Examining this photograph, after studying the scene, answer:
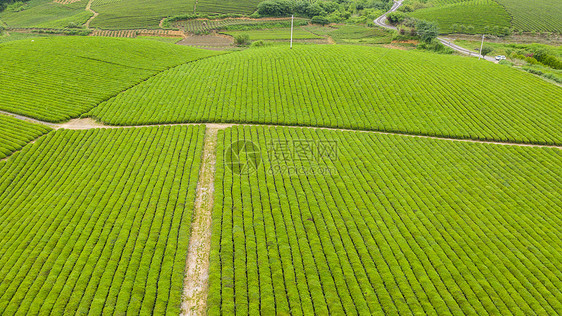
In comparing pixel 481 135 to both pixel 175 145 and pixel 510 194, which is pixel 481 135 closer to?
pixel 510 194

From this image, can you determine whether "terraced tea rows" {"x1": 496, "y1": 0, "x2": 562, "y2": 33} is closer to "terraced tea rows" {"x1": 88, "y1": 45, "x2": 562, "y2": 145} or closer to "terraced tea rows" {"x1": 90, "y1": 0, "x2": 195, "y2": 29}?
"terraced tea rows" {"x1": 88, "y1": 45, "x2": 562, "y2": 145}

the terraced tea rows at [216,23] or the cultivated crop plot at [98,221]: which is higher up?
the terraced tea rows at [216,23]

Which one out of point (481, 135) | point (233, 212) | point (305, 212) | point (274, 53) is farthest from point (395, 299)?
point (274, 53)

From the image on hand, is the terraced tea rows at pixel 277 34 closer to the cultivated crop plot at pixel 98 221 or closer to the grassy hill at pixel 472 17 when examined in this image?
the grassy hill at pixel 472 17

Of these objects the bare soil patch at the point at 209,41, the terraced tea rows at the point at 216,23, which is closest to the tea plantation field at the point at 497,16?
the terraced tea rows at the point at 216,23

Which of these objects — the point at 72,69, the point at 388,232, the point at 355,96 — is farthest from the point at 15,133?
the point at 355,96

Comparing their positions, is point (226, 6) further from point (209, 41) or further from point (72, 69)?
point (72, 69)
